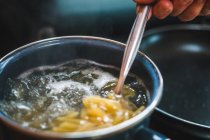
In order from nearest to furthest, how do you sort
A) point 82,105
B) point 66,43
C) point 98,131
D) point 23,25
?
point 98,131, point 82,105, point 66,43, point 23,25

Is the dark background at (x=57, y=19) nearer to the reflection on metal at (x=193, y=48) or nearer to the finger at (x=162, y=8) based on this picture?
the reflection on metal at (x=193, y=48)

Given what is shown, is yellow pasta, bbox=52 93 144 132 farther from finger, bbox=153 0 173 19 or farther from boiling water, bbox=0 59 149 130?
finger, bbox=153 0 173 19

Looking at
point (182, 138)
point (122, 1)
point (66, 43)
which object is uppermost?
point (66, 43)

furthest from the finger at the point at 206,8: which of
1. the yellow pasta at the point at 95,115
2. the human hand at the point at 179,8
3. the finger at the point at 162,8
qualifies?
the yellow pasta at the point at 95,115

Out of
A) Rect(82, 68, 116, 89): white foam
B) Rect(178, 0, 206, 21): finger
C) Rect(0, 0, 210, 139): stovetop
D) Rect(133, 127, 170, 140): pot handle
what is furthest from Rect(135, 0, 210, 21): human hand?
Rect(0, 0, 210, 139): stovetop

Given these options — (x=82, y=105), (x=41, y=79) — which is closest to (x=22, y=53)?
(x=41, y=79)

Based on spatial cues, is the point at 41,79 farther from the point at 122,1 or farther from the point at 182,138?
the point at 122,1

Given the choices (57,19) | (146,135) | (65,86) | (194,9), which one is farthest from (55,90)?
(57,19)
